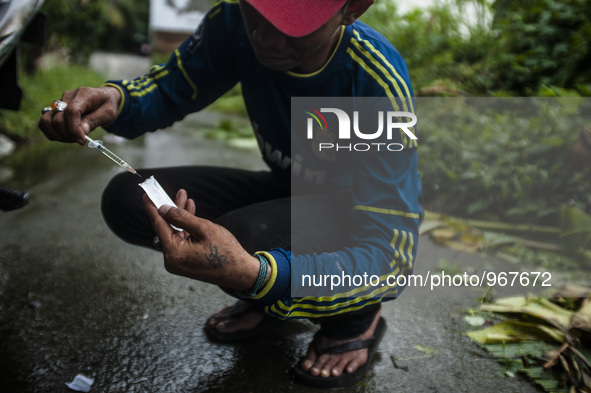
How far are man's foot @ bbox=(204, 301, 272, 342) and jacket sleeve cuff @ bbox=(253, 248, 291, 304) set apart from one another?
19.6 inches

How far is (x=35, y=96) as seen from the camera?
5.23 meters

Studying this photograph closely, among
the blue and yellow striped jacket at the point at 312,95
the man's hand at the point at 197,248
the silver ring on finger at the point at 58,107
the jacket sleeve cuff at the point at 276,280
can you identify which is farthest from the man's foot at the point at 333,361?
the silver ring on finger at the point at 58,107

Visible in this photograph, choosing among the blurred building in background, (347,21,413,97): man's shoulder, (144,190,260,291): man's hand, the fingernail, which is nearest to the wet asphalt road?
(144,190,260,291): man's hand

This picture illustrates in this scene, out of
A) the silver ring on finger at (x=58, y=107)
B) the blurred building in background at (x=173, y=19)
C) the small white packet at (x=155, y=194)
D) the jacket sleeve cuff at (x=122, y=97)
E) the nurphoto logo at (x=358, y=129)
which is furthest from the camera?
the blurred building in background at (x=173, y=19)

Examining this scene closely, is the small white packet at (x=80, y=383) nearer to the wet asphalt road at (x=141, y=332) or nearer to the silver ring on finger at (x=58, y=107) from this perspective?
the wet asphalt road at (x=141, y=332)

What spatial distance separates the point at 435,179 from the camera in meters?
3.64

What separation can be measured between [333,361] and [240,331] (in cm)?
38

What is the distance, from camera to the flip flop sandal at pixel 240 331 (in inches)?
75.4

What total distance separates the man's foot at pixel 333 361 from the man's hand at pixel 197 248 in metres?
0.53

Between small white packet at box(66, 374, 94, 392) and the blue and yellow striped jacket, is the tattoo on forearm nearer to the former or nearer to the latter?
the blue and yellow striped jacket

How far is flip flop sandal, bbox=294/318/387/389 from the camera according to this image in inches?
66.2

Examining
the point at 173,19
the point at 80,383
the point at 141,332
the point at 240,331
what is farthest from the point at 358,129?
the point at 173,19

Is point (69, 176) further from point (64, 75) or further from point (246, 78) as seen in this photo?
point (64, 75)

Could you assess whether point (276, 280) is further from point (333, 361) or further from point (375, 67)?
point (375, 67)
